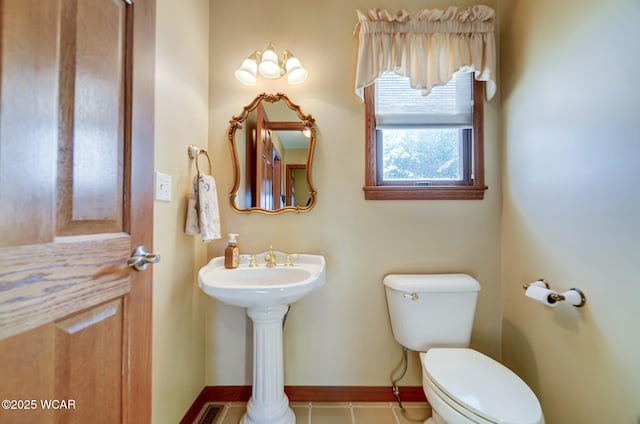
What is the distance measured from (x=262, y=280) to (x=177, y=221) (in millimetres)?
504

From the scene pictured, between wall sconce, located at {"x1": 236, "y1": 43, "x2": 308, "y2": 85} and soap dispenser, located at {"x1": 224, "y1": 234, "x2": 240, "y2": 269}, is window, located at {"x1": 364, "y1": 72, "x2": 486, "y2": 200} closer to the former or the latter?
wall sconce, located at {"x1": 236, "y1": 43, "x2": 308, "y2": 85}

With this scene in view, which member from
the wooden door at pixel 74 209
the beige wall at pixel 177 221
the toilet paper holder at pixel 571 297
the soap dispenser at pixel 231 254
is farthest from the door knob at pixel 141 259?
the toilet paper holder at pixel 571 297

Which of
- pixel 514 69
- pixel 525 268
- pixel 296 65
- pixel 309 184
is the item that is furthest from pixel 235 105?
pixel 525 268

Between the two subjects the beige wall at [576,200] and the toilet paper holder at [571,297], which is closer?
the beige wall at [576,200]

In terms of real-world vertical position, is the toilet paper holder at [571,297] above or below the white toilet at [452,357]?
above

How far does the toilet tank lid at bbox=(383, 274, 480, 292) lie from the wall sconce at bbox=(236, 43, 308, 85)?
1227 mm

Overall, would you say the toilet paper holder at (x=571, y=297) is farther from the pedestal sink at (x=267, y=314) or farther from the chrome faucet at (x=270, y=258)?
the chrome faucet at (x=270, y=258)

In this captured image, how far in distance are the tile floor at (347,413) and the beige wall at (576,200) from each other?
597mm

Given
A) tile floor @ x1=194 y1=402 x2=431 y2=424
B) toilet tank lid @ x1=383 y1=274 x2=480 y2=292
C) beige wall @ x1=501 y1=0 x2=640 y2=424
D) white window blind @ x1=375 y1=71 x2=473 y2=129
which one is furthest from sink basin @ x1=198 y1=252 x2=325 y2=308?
beige wall @ x1=501 y1=0 x2=640 y2=424

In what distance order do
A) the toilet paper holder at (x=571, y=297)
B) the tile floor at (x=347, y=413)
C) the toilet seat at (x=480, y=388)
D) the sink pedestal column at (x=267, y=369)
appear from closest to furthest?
the toilet seat at (x=480, y=388) → the toilet paper holder at (x=571, y=297) → the sink pedestal column at (x=267, y=369) → the tile floor at (x=347, y=413)

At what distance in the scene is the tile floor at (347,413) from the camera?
1.29m

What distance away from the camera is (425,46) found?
134 cm

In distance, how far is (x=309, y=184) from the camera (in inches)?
56.6

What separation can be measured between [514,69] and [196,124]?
172 cm
